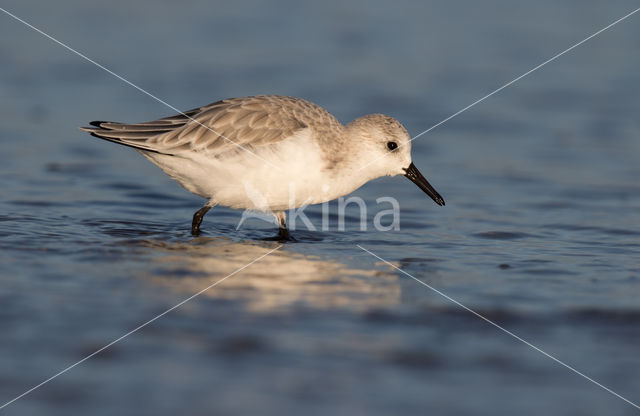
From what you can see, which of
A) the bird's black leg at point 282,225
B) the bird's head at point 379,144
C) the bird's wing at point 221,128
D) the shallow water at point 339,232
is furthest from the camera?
the bird's black leg at point 282,225

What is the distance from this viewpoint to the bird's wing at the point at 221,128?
298 inches

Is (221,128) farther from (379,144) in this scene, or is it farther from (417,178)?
(417,178)

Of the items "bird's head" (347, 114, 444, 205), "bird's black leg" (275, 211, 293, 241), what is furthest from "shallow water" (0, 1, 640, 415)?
"bird's head" (347, 114, 444, 205)

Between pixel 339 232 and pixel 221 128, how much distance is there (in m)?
1.59

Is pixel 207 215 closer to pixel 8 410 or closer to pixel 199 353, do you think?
pixel 199 353

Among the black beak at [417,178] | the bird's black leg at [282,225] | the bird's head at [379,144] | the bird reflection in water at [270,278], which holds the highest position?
the bird's head at [379,144]

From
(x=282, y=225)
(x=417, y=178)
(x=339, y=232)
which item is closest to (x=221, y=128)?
(x=282, y=225)

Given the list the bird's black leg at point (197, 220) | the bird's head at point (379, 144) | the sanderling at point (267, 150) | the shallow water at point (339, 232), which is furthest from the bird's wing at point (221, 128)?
the shallow water at point (339, 232)

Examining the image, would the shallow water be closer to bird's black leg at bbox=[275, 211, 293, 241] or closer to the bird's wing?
bird's black leg at bbox=[275, 211, 293, 241]

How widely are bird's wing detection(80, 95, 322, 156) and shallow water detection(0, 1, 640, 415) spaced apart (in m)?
0.85

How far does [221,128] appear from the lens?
7723 mm

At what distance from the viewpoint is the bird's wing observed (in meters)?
7.57

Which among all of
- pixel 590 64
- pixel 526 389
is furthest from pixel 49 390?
pixel 590 64

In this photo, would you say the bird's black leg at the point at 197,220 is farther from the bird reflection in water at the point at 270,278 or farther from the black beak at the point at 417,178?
the black beak at the point at 417,178
